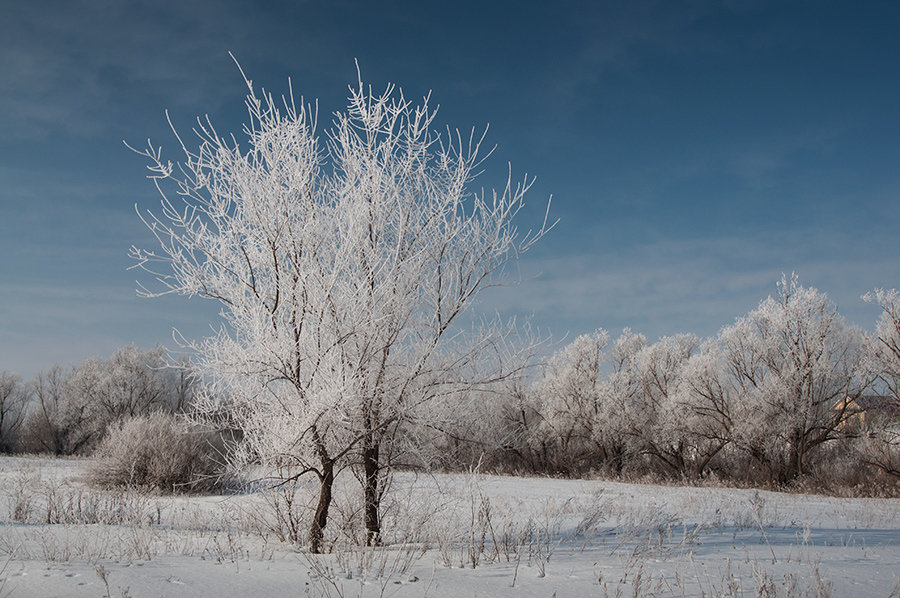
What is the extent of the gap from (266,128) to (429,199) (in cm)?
235

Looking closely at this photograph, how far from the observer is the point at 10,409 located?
5225 centimetres

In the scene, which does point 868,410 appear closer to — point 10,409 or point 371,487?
point 371,487

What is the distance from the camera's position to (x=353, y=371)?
262 inches

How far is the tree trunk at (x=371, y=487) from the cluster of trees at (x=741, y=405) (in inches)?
507

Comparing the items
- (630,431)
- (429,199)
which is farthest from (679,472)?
(429,199)

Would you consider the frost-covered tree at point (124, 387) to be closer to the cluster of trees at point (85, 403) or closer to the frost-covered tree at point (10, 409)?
the cluster of trees at point (85, 403)

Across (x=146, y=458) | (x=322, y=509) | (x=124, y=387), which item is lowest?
(x=146, y=458)

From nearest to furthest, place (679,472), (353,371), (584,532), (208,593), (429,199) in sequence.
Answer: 1. (208,593)
2. (353,371)
3. (429,199)
4. (584,532)
5. (679,472)

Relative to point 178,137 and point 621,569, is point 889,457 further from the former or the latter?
point 178,137

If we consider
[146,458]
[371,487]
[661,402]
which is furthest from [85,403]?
[371,487]

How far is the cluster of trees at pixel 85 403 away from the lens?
49.8m

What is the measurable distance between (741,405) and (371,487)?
27.0 metres

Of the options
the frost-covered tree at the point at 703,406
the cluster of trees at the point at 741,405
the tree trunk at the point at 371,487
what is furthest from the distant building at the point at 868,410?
the tree trunk at the point at 371,487

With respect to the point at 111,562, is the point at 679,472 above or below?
below
